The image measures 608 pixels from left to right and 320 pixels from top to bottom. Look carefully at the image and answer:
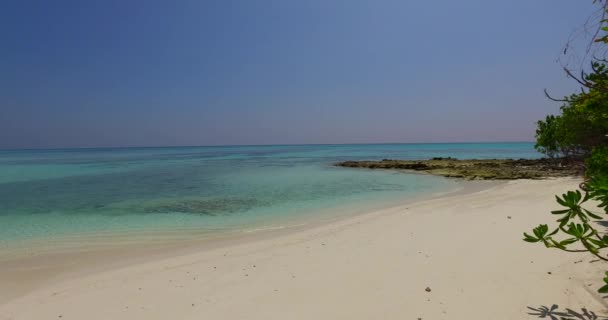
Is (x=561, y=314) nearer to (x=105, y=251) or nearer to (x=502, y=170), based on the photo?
(x=105, y=251)

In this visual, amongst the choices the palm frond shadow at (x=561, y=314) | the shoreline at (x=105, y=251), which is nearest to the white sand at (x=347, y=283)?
the palm frond shadow at (x=561, y=314)

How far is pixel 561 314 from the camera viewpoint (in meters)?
3.53

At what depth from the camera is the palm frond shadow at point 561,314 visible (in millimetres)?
3414

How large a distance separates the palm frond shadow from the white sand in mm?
81

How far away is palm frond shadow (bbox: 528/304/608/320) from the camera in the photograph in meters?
3.41

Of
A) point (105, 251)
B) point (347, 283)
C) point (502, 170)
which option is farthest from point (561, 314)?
point (502, 170)

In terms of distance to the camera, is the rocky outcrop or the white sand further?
the rocky outcrop

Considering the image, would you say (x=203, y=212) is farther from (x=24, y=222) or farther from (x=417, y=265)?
(x=417, y=265)

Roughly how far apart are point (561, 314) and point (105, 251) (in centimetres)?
890

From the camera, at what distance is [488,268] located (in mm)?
5035

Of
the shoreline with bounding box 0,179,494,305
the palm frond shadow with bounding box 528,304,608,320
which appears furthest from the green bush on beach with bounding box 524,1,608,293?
the shoreline with bounding box 0,179,494,305

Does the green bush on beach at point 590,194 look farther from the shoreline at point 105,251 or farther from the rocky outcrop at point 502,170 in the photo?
the rocky outcrop at point 502,170

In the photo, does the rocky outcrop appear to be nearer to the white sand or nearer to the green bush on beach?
the green bush on beach

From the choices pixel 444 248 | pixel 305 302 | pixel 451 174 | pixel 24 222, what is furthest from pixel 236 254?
pixel 451 174
